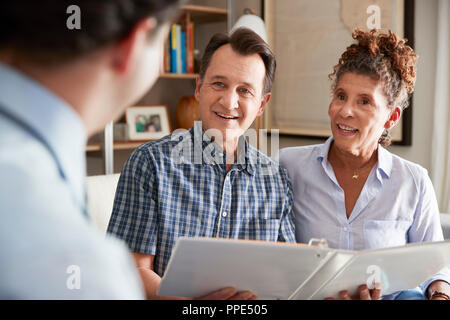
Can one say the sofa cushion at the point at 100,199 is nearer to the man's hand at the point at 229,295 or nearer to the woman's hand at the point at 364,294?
the man's hand at the point at 229,295

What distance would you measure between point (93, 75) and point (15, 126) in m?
0.09

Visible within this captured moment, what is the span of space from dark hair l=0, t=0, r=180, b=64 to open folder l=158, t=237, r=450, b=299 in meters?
0.52

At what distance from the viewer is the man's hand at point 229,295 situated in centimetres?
114

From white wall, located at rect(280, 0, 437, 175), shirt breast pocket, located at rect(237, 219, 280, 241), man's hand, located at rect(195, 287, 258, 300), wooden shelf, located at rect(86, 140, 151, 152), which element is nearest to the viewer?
man's hand, located at rect(195, 287, 258, 300)

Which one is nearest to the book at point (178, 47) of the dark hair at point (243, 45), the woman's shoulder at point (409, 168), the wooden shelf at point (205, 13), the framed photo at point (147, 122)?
the wooden shelf at point (205, 13)

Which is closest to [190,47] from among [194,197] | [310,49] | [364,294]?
[310,49]

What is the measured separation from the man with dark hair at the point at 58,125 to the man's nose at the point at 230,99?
1065mm

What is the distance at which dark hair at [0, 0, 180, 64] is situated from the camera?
0.49 meters

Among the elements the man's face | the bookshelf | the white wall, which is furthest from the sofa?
the bookshelf

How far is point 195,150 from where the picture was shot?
64.1 inches

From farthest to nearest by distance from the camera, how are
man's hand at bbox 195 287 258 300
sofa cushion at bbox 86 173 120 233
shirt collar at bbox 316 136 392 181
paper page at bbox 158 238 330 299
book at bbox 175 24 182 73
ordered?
book at bbox 175 24 182 73 → sofa cushion at bbox 86 173 120 233 → shirt collar at bbox 316 136 392 181 → man's hand at bbox 195 287 258 300 → paper page at bbox 158 238 330 299

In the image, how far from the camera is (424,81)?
9.12ft

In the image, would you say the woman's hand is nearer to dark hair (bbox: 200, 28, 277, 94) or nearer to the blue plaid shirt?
the blue plaid shirt
